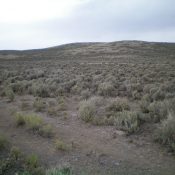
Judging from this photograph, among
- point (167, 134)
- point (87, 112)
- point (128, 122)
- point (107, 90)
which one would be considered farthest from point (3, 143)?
point (107, 90)

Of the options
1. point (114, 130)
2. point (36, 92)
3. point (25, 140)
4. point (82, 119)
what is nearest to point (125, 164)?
point (114, 130)

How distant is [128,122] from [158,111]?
154 centimetres

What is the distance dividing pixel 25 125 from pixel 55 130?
1104mm

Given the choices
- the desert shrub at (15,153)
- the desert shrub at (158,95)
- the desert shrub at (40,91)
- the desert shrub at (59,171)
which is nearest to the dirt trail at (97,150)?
the desert shrub at (15,153)

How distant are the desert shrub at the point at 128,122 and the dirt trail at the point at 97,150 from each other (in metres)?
0.27

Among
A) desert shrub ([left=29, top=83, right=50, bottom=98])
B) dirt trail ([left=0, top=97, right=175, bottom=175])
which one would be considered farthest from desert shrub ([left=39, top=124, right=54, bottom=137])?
desert shrub ([left=29, top=83, right=50, bottom=98])

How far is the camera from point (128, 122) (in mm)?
8711

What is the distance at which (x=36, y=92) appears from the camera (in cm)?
1528

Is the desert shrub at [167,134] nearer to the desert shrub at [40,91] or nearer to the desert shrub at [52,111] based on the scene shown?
the desert shrub at [52,111]

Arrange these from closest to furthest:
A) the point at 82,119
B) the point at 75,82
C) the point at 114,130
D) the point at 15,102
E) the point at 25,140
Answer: the point at 25,140, the point at 114,130, the point at 82,119, the point at 15,102, the point at 75,82

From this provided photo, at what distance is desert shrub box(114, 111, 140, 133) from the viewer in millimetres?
8398

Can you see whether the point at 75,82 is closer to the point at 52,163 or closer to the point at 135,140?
the point at 135,140

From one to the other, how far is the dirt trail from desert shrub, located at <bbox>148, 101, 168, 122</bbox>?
4.42 ft

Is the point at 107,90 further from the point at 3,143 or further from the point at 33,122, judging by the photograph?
the point at 3,143
